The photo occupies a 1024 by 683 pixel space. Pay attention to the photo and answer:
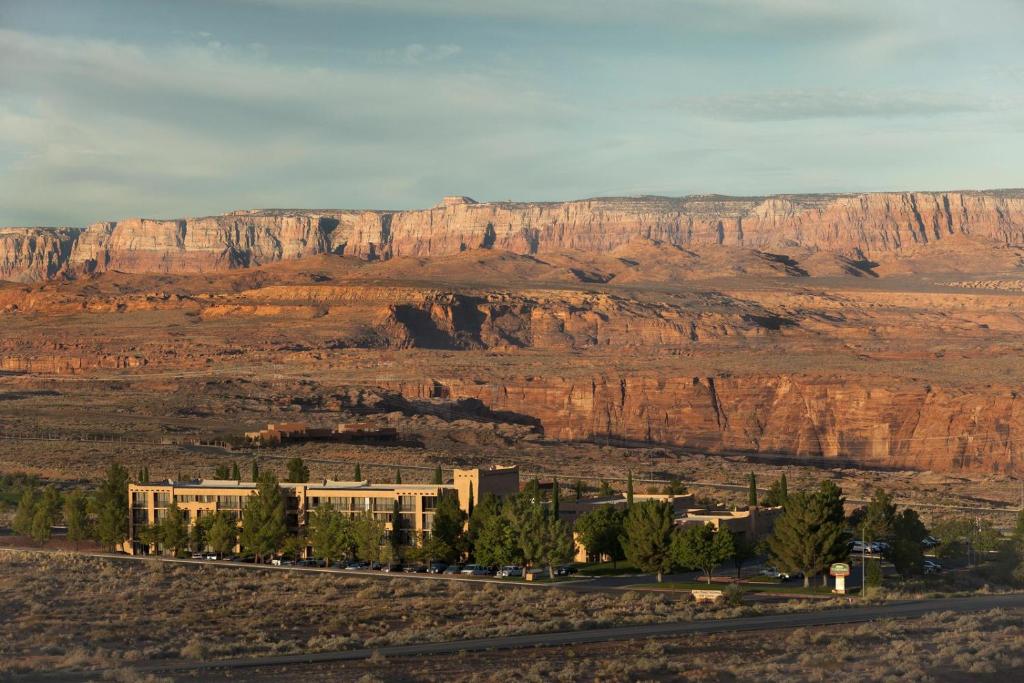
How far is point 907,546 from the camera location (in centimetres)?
7719

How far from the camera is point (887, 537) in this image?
81562 millimetres

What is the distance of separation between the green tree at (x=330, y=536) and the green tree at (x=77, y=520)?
14.2 metres

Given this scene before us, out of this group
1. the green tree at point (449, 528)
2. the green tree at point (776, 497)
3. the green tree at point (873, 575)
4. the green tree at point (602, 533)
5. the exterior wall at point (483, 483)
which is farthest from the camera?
the green tree at point (776, 497)

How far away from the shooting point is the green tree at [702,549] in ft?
243

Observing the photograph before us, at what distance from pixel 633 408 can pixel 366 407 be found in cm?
2825

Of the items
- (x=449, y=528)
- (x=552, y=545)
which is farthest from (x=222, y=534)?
(x=552, y=545)

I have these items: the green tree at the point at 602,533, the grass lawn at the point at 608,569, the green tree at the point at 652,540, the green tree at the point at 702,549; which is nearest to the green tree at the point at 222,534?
the green tree at the point at 602,533

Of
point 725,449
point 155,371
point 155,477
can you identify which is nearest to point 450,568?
point 155,477

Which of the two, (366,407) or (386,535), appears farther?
(366,407)

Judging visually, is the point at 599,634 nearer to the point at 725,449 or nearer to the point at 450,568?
the point at 450,568

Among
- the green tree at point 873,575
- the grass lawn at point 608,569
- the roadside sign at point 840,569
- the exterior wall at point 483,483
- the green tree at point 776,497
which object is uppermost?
the exterior wall at point 483,483

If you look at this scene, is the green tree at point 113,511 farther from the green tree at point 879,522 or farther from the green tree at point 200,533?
the green tree at point 879,522

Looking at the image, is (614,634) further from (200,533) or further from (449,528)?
(200,533)

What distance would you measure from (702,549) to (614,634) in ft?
49.5
